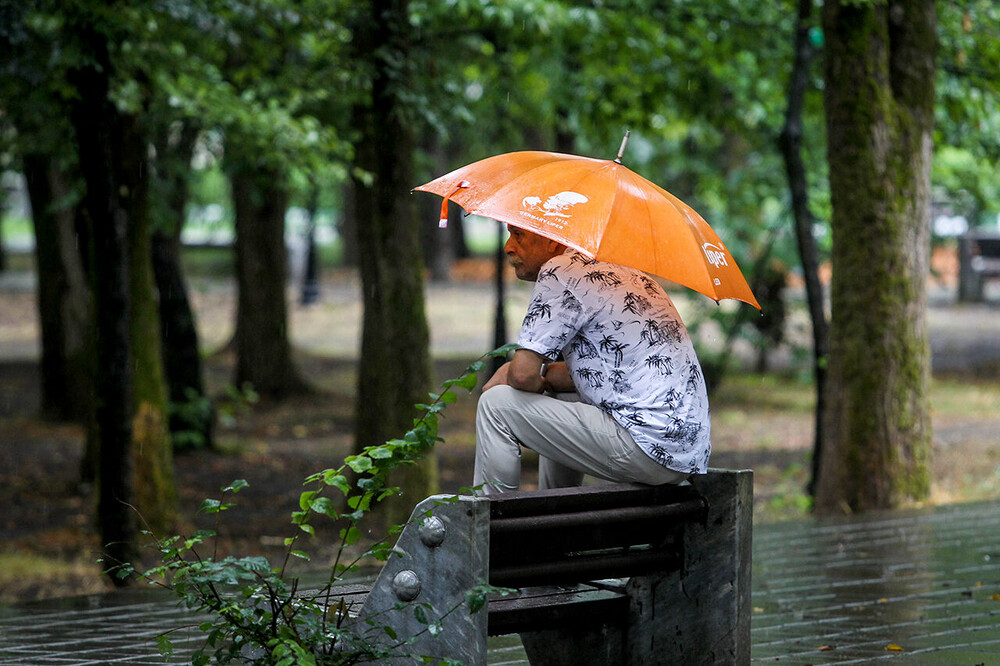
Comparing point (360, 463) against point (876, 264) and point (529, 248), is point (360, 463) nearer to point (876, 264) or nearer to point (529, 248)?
point (529, 248)

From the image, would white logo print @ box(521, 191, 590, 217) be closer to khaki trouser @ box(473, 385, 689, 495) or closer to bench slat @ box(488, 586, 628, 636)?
khaki trouser @ box(473, 385, 689, 495)

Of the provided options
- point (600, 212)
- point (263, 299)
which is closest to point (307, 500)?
point (600, 212)

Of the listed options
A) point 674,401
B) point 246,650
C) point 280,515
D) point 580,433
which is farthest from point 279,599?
point 280,515

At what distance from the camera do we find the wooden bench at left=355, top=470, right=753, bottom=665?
371 cm

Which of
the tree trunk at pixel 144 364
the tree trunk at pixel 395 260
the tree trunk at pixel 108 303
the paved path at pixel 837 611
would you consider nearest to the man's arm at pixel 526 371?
the paved path at pixel 837 611

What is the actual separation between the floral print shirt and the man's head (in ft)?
0.66

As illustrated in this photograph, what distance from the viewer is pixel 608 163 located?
4.70 m

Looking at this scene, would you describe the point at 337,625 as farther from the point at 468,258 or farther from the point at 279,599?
the point at 468,258

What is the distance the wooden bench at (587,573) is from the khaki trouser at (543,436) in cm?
11

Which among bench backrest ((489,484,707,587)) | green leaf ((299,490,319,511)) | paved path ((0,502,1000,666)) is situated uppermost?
green leaf ((299,490,319,511))

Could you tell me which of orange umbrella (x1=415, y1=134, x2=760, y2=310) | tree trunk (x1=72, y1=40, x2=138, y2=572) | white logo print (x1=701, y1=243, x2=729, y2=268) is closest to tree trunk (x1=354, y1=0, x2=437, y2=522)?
tree trunk (x1=72, y1=40, x2=138, y2=572)

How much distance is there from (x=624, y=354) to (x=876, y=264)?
5.86 meters

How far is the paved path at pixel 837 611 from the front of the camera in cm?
535

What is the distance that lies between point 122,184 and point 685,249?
653 cm
